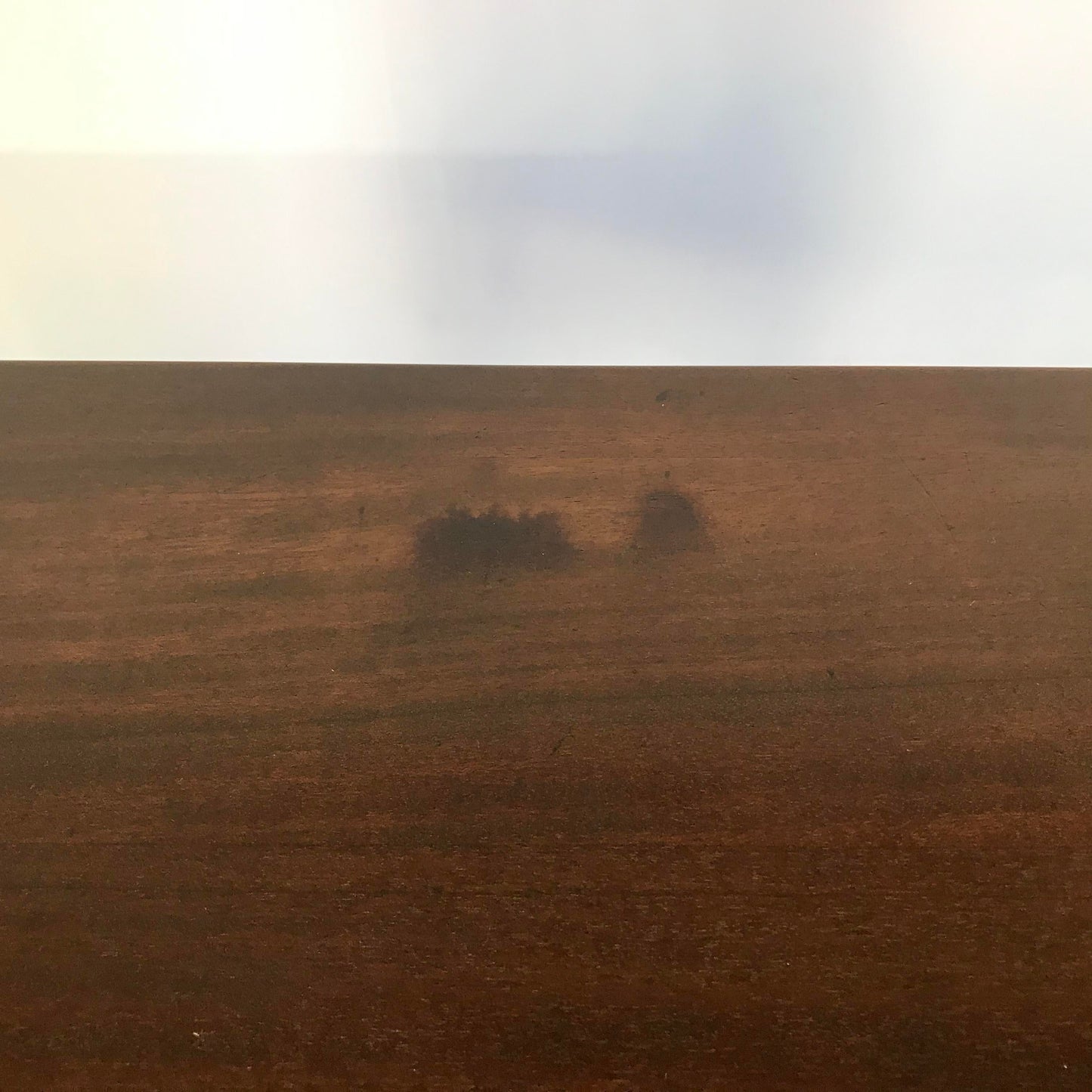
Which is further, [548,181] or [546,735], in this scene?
[548,181]

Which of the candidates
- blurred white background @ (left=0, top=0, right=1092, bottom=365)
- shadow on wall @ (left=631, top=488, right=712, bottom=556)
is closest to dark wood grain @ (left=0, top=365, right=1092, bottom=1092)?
shadow on wall @ (left=631, top=488, right=712, bottom=556)

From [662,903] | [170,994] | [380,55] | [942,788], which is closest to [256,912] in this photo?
[170,994]

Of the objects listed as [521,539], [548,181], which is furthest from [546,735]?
[548,181]

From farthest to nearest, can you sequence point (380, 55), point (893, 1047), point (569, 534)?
point (380, 55) < point (569, 534) < point (893, 1047)

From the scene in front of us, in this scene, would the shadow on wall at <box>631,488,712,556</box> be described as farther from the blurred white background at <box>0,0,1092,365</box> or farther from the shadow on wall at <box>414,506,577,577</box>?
the blurred white background at <box>0,0,1092,365</box>

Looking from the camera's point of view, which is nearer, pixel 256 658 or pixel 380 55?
pixel 256 658

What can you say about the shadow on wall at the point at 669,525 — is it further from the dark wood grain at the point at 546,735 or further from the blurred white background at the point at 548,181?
the blurred white background at the point at 548,181

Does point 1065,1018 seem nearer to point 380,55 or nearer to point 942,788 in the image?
point 942,788

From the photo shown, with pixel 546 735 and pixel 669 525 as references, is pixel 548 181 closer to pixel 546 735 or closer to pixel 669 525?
pixel 669 525
